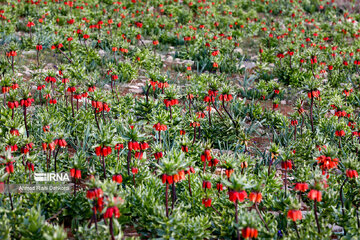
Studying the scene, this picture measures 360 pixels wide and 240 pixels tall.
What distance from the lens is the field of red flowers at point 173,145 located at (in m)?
4.39

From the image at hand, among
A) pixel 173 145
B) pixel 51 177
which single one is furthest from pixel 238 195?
pixel 51 177

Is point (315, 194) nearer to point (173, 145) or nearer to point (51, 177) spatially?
point (173, 145)

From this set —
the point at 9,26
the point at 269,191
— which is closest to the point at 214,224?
the point at 269,191

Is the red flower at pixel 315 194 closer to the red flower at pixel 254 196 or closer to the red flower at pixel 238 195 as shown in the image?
the red flower at pixel 254 196

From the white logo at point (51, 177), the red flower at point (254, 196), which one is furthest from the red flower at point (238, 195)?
the white logo at point (51, 177)

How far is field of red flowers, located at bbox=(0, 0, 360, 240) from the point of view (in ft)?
14.4

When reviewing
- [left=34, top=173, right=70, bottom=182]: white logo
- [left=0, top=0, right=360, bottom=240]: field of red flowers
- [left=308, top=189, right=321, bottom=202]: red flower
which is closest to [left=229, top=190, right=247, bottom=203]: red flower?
[left=0, top=0, right=360, bottom=240]: field of red flowers

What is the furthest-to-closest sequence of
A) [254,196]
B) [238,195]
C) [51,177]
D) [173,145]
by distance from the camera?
1. [173,145]
2. [51,177]
3. [254,196]
4. [238,195]

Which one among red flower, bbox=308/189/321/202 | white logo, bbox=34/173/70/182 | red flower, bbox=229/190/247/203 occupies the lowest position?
white logo, bbox=34/173/70/182

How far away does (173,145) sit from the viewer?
20.4 ft

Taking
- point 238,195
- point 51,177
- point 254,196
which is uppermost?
point 238,195

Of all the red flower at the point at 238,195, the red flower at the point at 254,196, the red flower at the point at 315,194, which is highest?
the red flower at the point at 315,194

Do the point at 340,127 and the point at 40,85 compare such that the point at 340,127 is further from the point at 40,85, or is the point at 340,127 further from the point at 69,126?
the point at 40,85

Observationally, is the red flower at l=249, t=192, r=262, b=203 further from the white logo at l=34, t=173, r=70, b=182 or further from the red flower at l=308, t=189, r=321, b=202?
the white logo at l=34, t=173, r=70, b=182
